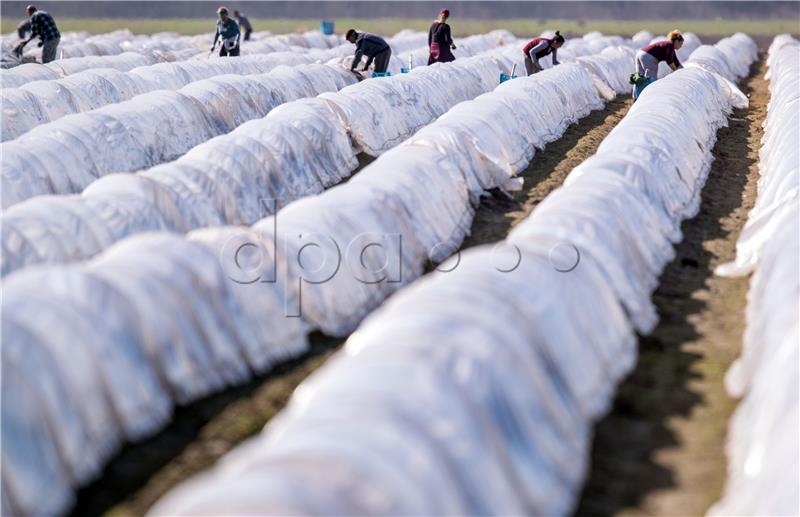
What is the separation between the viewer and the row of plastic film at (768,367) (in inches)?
221

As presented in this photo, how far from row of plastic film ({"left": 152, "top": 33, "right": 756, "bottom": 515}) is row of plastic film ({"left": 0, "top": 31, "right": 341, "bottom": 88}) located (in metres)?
13.1

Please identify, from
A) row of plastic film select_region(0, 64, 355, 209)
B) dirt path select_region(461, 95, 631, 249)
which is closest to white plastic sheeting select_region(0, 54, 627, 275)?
dirt path select_region(461, 95, 631, 249)

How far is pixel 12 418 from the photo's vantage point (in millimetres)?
6078

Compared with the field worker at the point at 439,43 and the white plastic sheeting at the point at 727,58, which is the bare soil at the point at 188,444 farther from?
the white plastic sheeting at the point at 727,58

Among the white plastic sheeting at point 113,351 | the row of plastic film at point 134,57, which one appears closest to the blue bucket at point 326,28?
the row of plastic film at point 134,57

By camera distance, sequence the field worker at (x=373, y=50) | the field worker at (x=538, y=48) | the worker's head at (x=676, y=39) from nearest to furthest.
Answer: the worker's head at (x=676, y=39), the field worker at (x=538, y=48), the field worker at (x=373, y=50)

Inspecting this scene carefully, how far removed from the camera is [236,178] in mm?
12133

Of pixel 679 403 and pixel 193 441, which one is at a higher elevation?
pixel 193 441

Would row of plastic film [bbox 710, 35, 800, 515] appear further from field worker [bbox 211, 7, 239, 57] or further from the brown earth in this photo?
field worker [bbox 211, 7, 239, 57]

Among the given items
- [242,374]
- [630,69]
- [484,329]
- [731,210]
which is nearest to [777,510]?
[484,329]

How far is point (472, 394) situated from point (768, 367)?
2.56 meters

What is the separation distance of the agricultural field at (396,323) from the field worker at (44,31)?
8945 millimetres

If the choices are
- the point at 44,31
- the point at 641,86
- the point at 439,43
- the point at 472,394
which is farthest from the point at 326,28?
the point at 472,394

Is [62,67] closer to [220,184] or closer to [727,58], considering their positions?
[220,184]
